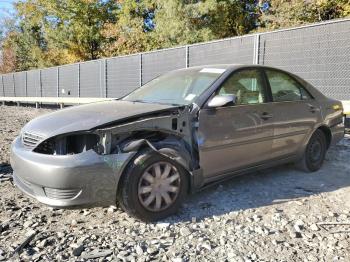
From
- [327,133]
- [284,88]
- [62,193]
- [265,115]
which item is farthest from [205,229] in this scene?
[327,133]

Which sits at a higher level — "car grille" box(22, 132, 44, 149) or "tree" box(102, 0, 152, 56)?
"tree" box(102, 0, 152, 56)

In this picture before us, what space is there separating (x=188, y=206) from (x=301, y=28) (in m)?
5.77

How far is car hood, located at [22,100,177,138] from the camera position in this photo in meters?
3.58

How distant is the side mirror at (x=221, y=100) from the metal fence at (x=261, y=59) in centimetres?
447

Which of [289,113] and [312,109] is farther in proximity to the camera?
[312,109]

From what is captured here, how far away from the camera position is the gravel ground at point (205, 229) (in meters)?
3.23

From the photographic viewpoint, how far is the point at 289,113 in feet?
16.5

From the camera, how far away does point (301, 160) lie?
5449mm

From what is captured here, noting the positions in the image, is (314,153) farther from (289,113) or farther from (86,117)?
(86,117)

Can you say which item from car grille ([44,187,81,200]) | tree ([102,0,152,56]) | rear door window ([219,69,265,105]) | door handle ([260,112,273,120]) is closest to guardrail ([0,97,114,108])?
tree ([102,0,152,56])

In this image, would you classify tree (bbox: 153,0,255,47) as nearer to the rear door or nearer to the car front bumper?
the rear door

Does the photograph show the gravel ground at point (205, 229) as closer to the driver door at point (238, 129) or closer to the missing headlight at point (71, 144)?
the driver door at point (238, 129)

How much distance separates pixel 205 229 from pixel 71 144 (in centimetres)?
149

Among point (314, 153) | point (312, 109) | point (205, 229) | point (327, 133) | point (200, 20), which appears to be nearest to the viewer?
point (205, 229)
